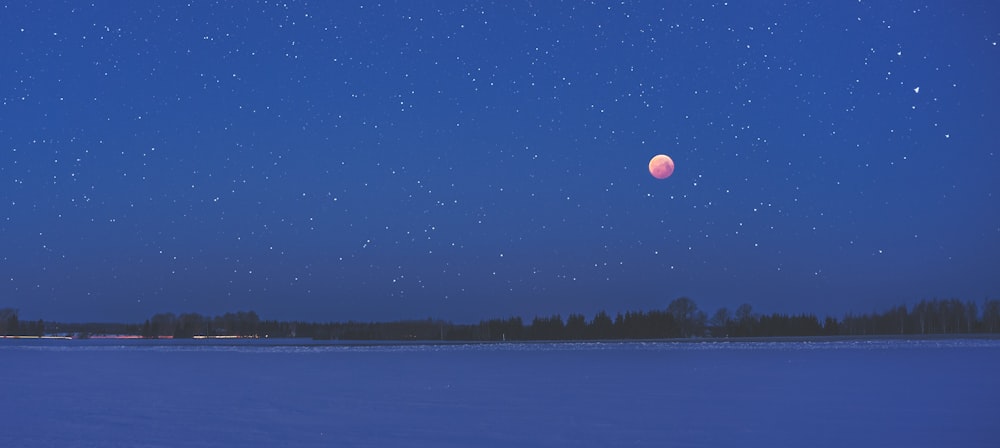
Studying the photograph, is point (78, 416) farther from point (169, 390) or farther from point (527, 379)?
point (527, 379)

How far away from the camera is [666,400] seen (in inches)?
957

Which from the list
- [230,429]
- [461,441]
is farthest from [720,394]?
[230,429]

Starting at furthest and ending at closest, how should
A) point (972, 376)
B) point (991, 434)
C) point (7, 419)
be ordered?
point (972, 376) → point (7, 419) → point (991, 434)

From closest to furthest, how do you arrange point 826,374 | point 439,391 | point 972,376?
1. point 439,391
2. point 972,376
3. point 826,374

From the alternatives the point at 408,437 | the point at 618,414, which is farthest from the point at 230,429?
the point at 618,414

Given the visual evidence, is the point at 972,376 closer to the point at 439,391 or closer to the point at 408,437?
the point at 439,391

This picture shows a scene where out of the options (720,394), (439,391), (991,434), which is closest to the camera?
(991,434)

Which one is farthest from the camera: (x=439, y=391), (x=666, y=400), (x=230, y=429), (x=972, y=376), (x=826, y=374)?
(x=826, y=374)

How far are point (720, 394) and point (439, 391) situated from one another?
8.48 meters

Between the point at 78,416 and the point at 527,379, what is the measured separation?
16961mm

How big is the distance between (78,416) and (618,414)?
41.7 ft

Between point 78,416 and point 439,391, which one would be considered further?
point 439,391

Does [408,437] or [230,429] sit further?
[230,429]

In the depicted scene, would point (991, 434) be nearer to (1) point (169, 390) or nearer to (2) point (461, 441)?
(2) point (461, 441)
